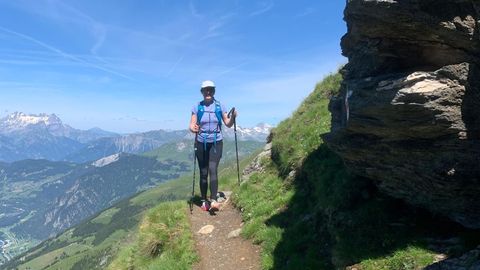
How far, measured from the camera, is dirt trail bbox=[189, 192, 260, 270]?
54.1 ft

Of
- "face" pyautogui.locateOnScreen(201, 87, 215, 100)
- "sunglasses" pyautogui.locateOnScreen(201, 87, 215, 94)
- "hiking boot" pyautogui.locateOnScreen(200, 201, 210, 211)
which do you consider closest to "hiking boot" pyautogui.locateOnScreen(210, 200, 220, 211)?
"hiking boot" pyautogui.locateOnScreen(200, 201, 210, 211)

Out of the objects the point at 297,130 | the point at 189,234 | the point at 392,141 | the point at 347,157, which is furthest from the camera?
the point at 297,130

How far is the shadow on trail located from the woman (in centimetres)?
472

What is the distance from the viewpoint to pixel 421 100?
9.32 m

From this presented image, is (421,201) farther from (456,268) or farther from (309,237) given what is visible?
(309,237)

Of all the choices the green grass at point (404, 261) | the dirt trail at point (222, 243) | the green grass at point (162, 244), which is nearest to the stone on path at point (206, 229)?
the dirt trail at point (222, 243)

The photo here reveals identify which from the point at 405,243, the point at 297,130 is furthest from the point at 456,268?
the point at 297,130

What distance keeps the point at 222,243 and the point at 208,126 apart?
5.79 metres

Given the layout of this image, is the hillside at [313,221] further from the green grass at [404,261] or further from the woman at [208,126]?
the woman at [208,126]

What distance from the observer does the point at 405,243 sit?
10.8 metres

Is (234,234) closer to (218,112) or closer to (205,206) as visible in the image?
(205,206)

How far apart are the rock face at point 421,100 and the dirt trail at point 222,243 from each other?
276 inches

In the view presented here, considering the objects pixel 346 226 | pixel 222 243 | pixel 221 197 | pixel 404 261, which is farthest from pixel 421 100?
pixel 221 197

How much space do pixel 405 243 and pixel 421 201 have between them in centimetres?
123
